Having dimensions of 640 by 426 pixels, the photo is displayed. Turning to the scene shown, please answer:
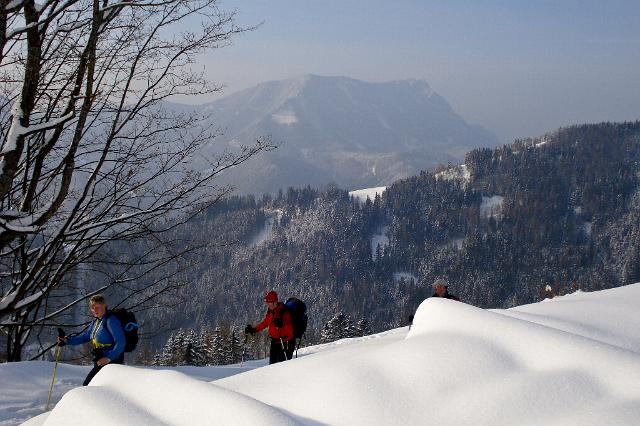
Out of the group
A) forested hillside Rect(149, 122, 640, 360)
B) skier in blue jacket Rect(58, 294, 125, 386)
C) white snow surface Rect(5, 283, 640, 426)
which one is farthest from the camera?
forested hillside Rect(149, 122, 640, 360)

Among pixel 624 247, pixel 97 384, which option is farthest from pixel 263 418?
pixel 624 247

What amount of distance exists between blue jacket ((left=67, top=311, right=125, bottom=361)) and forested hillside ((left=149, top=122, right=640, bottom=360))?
11277 cm

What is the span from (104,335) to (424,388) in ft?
14.5

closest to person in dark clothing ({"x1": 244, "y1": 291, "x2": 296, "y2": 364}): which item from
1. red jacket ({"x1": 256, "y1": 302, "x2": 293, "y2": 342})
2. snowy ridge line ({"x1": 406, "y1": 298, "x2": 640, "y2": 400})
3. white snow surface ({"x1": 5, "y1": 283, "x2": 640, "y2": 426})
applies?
red jacket ({"x1": 256, "y1": 302, "x2": 293, "y2": 342})

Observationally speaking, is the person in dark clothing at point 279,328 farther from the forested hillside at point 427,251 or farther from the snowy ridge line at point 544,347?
the forested hillside at point 427,251

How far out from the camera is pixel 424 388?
8.92ft

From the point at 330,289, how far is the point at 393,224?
45.9 m

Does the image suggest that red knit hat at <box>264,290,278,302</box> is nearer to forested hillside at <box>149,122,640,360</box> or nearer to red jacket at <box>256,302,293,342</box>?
red jacket at <box>256,302,293,342</box>

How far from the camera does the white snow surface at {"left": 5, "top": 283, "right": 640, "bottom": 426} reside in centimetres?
245

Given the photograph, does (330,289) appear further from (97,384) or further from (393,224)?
(97,384)

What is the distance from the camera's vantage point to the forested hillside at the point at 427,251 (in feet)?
448

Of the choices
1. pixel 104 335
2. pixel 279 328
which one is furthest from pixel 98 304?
pixel 279 328

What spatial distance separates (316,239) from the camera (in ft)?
590

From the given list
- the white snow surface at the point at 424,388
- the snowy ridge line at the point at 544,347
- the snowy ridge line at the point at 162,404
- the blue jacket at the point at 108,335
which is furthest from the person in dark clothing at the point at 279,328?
the snowy ridge line at the point at 162,404
